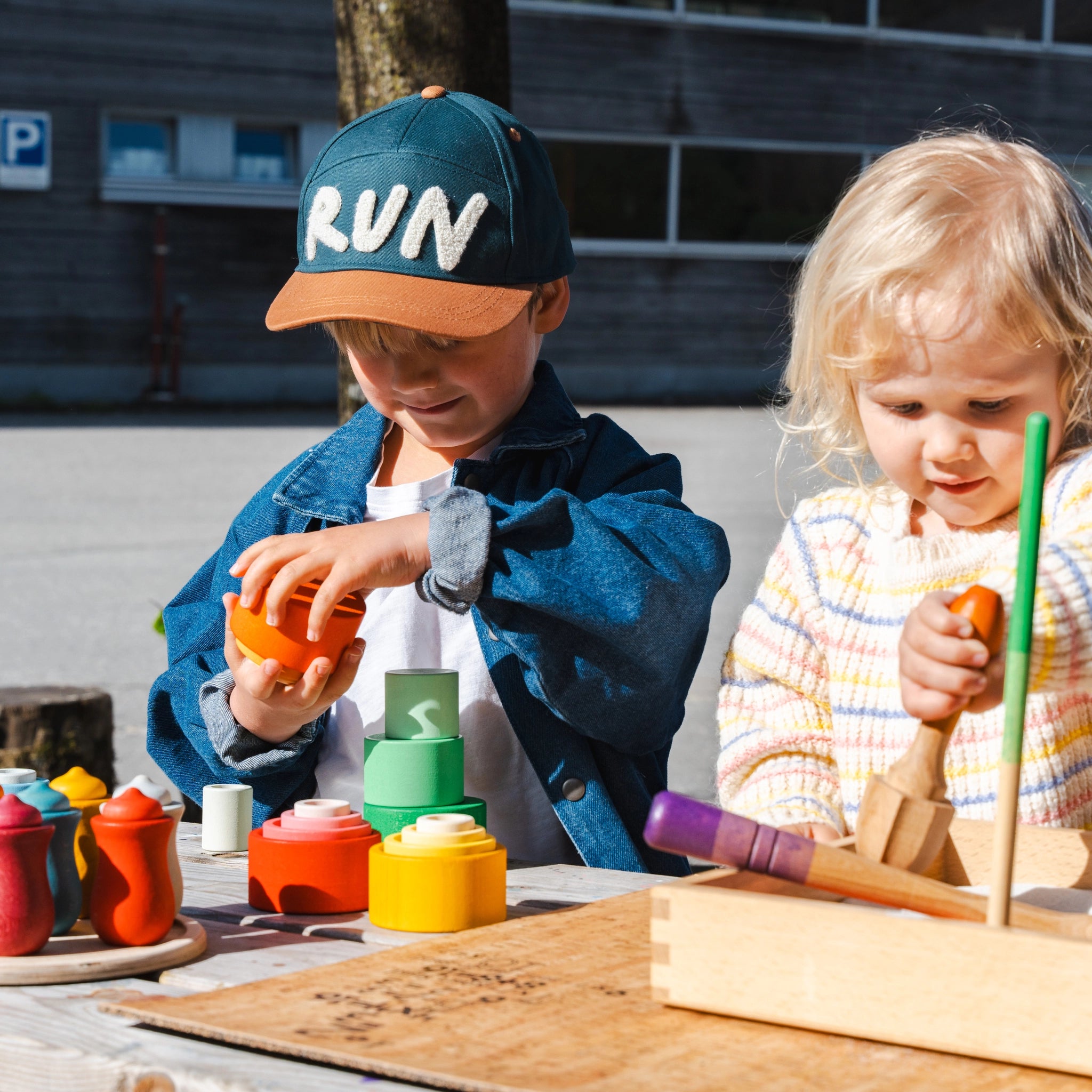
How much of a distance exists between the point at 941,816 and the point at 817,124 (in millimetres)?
15553

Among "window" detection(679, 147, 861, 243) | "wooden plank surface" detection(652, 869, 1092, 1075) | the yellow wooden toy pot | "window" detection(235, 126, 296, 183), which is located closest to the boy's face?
the yellow wooden toy pot

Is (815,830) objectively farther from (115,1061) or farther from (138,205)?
(138,205)

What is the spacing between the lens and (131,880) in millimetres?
1115

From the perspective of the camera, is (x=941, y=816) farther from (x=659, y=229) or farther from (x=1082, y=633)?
(x=659, y=229)

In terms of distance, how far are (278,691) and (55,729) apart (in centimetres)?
184

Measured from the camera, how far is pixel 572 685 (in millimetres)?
1544

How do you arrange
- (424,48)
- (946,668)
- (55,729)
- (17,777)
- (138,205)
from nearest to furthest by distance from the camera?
(946,668)
(17,777)
(424,48)
(55,729)
(138,205)

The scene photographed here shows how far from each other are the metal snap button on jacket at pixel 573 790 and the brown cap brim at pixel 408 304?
20.5 inches

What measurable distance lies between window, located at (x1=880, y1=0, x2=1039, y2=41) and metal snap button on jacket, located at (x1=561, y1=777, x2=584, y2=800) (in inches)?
621

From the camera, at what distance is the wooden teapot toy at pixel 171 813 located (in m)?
1.16

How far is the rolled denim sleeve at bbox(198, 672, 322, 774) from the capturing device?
1.59 metres

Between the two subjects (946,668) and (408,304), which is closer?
(946,668)

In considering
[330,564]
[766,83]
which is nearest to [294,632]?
[330,564]

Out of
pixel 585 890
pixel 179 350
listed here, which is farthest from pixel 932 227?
pixel 179 350
